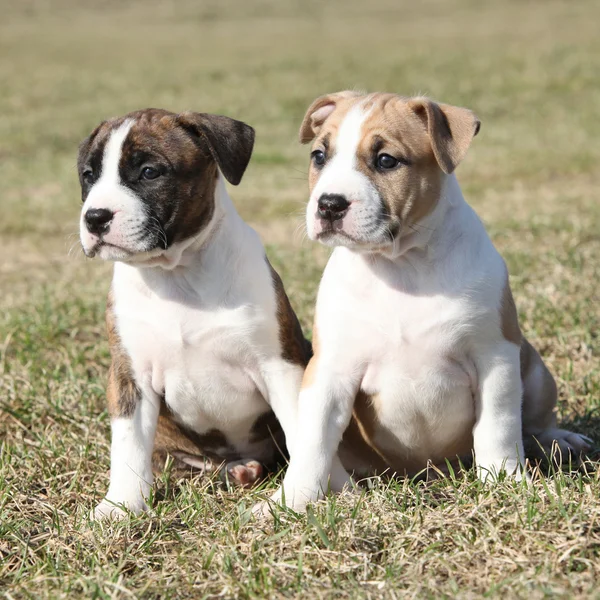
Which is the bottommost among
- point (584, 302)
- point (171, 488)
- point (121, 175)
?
point (171, 488)

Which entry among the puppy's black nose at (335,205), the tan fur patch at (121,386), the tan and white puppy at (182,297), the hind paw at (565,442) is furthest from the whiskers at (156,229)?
the hind paw at (565,442)

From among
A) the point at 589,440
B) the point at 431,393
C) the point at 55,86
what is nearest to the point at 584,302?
the point at 589,440

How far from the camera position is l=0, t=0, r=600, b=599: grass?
11.6 ft

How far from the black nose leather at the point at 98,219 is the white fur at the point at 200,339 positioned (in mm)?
315

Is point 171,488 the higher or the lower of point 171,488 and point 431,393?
the lower

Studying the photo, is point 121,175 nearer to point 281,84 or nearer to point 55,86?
point 281,84

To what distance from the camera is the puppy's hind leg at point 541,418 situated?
482 cm

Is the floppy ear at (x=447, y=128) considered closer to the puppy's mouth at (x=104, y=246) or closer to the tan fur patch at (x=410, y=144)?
the tan fur patch at (x=410, y=144)

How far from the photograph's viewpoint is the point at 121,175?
443 cm

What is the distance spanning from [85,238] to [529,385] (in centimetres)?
235

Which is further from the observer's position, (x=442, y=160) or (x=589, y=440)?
(x=589, y=440)

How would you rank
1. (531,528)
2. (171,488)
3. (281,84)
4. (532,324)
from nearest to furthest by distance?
1. (531,528)
2. (171,488)
3. (532,324)
4. (281,84)

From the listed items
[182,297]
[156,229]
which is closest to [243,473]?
[182,297]

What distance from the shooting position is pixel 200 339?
4.50m
